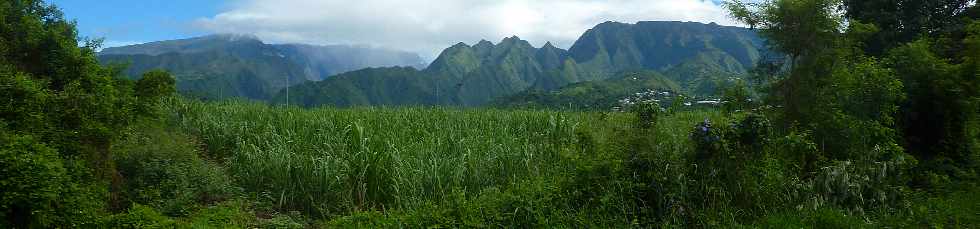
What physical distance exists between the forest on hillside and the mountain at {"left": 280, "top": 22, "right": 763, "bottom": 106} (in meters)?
86.0

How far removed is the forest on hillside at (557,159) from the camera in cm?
455

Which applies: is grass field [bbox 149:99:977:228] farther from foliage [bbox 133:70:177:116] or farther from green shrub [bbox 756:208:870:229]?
foliage [bbox 133:70:177:116]

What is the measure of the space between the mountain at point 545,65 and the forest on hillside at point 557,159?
282ft

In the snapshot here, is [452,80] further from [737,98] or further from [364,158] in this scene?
[364,158]

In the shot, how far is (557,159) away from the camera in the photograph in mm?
7070

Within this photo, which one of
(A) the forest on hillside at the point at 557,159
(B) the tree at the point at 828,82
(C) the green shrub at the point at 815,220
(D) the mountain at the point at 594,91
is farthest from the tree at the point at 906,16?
(D) the mountain at the point at 594,91

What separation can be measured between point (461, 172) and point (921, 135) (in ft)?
19.0

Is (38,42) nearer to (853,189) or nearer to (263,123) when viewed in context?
Answer: (263,123)

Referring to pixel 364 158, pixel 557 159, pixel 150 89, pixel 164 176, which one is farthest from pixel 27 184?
pixel 557 159

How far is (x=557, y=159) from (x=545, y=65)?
16202cm

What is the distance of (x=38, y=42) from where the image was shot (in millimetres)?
4883

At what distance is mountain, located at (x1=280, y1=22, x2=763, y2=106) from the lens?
110m

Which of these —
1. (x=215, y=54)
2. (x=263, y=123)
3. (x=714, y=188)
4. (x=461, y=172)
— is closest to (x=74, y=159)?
(x=461, y=172)

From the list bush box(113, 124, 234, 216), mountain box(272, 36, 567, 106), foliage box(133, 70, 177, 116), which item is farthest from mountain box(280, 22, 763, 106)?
foliage box(133, 70, 177, 116)
